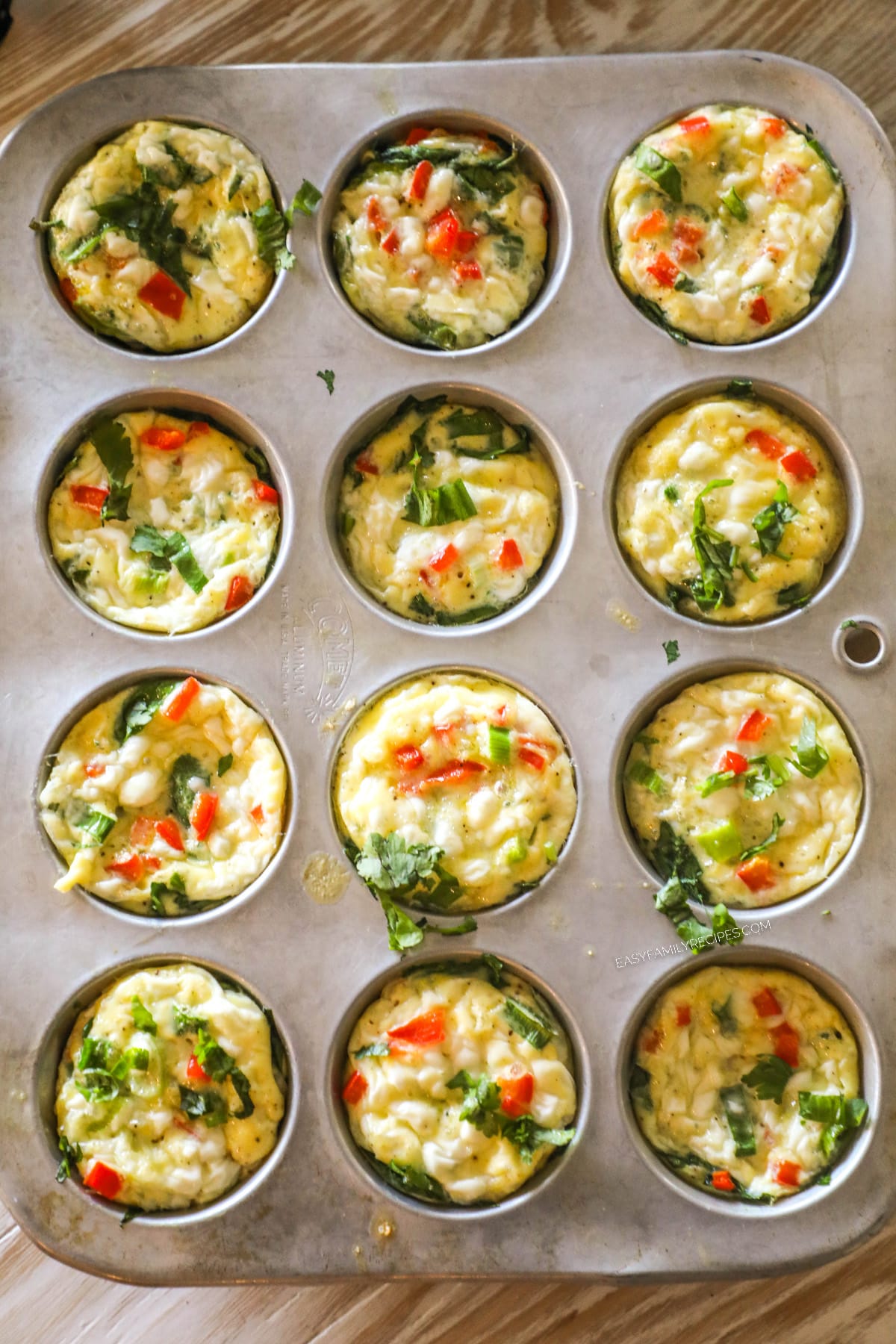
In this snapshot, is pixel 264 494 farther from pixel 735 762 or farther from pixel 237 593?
pixel 735 762

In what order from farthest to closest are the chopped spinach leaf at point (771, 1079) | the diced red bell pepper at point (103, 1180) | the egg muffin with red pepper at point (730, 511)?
the egg muffin with red pepper at point (730, 511) → the chopped spinach leaf at point (771, 1079) → the diced red bell pepper at point (103, 1180)

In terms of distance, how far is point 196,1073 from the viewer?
2.72 meters

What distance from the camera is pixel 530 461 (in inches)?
120

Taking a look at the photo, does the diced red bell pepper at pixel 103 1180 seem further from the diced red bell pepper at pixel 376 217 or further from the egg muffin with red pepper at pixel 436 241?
the diced red bell pepper at pixel 376 217

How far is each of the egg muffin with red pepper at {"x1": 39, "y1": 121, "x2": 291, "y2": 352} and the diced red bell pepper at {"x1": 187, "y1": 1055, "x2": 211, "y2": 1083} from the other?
176 cm

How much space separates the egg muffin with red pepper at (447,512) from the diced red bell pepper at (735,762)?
2.16 ft

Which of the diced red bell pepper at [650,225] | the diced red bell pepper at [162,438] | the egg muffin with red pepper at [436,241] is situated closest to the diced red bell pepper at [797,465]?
the diced red bell pepper at [650,225]

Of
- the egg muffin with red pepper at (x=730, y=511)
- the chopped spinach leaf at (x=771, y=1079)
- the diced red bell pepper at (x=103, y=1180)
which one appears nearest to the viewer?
the diced red bell pepper at (x=103, y=1180)

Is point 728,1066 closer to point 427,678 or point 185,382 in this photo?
point 427,678

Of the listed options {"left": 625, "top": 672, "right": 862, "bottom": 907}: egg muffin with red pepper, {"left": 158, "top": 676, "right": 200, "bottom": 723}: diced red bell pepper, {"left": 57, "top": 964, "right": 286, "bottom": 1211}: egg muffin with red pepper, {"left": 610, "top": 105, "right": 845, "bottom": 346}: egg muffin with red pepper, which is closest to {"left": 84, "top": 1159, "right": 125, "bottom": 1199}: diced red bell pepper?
{"left": 57, "top": 964, "right": 286, "bottom": 1211}: egg muffin with red pepper

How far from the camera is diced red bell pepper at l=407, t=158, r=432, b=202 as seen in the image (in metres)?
3.01

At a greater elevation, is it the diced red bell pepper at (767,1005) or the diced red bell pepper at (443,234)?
the diced red bell pepper at (443,234)

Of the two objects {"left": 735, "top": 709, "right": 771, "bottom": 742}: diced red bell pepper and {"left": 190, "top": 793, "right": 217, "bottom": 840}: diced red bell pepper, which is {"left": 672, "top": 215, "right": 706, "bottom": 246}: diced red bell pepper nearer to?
{"left": 735, "top": 709, "right": 771, "bottom": 742}: diced red bell pepper

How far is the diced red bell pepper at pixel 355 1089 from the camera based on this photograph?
2.79m
